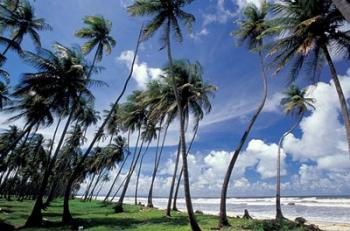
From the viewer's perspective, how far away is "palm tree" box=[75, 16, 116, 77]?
22406mm

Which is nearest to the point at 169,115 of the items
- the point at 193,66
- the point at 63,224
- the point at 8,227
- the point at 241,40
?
the point at 193,66

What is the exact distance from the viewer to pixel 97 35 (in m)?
23.0

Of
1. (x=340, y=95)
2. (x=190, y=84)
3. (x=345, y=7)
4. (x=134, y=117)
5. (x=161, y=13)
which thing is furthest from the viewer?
(x=134, y=117)

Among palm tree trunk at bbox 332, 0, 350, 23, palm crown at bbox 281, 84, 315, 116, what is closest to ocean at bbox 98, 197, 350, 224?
palm crown at bbox 281, 84, 315, 116

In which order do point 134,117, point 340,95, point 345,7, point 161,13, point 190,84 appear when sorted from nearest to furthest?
1. point 345,7
2. point 340,95
3. point 161,13
4. point 190,84
5. point 134,117

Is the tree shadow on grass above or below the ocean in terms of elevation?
below

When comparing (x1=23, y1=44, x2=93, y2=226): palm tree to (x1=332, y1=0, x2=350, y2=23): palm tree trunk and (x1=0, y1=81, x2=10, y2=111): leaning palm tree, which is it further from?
(x1=332, y1=0, x2=350, y2=23): palm tree trunk

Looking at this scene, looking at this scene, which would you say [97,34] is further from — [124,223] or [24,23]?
[124,223]

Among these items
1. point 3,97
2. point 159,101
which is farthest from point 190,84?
point 3,97

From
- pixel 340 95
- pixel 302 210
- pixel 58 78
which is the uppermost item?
pixel 58 78

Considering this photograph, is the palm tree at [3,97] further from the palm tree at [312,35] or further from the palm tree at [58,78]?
the palm tree at [312,35]

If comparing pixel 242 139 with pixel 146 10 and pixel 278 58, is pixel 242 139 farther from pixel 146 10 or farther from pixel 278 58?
pixel 146 10

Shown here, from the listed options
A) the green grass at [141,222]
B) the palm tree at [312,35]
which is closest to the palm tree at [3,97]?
the green grass at [141,222]

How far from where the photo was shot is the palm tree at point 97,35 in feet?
73.5
